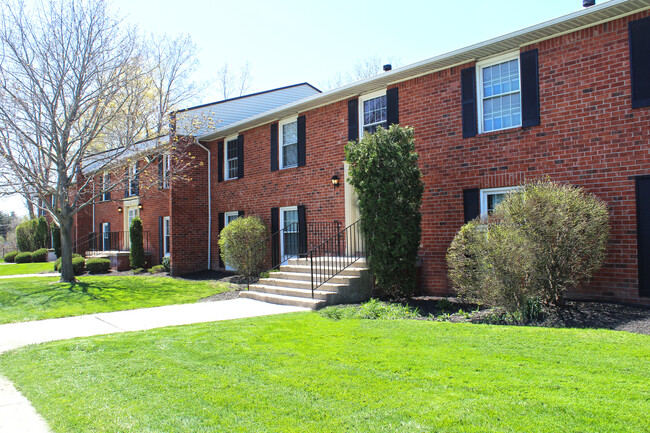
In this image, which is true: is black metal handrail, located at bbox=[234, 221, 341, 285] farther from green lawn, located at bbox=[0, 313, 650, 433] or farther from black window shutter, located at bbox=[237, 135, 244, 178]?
green lawn, located at bbox=[0, 313, 650, 433]

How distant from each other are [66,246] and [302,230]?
22.3 ft

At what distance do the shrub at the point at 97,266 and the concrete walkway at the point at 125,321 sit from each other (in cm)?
981

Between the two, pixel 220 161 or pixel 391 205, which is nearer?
pixel 391 205

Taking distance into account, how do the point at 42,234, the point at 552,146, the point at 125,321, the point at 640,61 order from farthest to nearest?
the point at 42,234
the point at 552,146
the point at 125,321
the point at 640,61

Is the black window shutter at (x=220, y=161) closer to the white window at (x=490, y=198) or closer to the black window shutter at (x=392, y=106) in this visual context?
the black window shutter at (x=392, y=106)

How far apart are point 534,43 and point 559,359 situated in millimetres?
6232

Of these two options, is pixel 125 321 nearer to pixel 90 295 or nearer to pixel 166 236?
pixel 90 295

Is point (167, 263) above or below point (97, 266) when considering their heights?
above

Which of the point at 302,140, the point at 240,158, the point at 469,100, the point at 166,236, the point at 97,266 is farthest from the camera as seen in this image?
the point at 97,266

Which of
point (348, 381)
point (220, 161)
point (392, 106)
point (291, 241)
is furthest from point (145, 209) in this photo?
point (348, 381)

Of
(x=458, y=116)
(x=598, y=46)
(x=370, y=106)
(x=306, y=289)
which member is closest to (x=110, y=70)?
(x=370, y=106)

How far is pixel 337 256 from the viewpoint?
10469 millimetres

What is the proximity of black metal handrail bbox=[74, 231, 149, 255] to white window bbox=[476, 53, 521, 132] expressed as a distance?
46.7ft

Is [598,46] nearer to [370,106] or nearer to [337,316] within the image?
[370,106]
